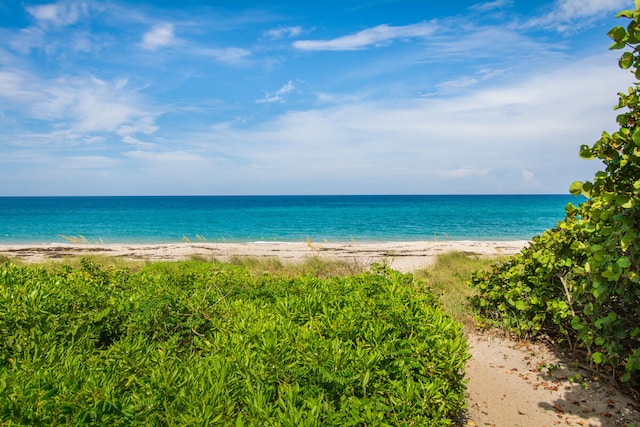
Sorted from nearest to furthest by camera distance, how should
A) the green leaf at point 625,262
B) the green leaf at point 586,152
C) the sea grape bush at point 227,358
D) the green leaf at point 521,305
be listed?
the sea grape bush at point 227,358, the green leaf at point 625,262, the green leaf at point 586,152, the green leaf at point 521,305

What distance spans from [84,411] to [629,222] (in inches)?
146

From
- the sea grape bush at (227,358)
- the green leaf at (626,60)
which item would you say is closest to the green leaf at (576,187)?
the green leaf at (626,60)

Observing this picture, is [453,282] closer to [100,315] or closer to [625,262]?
[625,262]

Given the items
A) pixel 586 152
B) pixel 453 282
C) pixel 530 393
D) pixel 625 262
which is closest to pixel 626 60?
pixel 586 152

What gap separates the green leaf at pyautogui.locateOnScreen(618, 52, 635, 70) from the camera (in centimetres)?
288

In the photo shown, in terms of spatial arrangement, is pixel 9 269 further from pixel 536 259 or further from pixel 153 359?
pixel 536 259

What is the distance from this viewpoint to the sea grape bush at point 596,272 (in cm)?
321

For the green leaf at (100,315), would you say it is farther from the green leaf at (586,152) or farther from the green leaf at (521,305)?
the green leaf at (521,305)

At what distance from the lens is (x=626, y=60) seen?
290cm

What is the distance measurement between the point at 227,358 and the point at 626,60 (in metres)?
3.35

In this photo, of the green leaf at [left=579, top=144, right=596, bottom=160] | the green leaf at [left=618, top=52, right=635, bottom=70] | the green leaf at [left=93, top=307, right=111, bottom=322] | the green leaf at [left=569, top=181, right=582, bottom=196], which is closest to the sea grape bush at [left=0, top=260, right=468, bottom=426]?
the green leaf at [left=93, top=307, right=111, bottom=322]

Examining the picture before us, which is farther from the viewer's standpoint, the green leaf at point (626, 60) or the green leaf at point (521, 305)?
the green leaf at point (521, 305)

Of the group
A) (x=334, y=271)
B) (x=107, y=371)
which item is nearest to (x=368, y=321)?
(x=107, y=371)

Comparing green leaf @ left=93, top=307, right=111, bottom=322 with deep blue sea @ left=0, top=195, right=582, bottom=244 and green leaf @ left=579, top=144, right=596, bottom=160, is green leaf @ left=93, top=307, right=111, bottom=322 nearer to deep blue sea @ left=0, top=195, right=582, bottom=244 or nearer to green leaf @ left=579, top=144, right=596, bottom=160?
green leaf @ left=579, top=144, right=596, bottom=160
